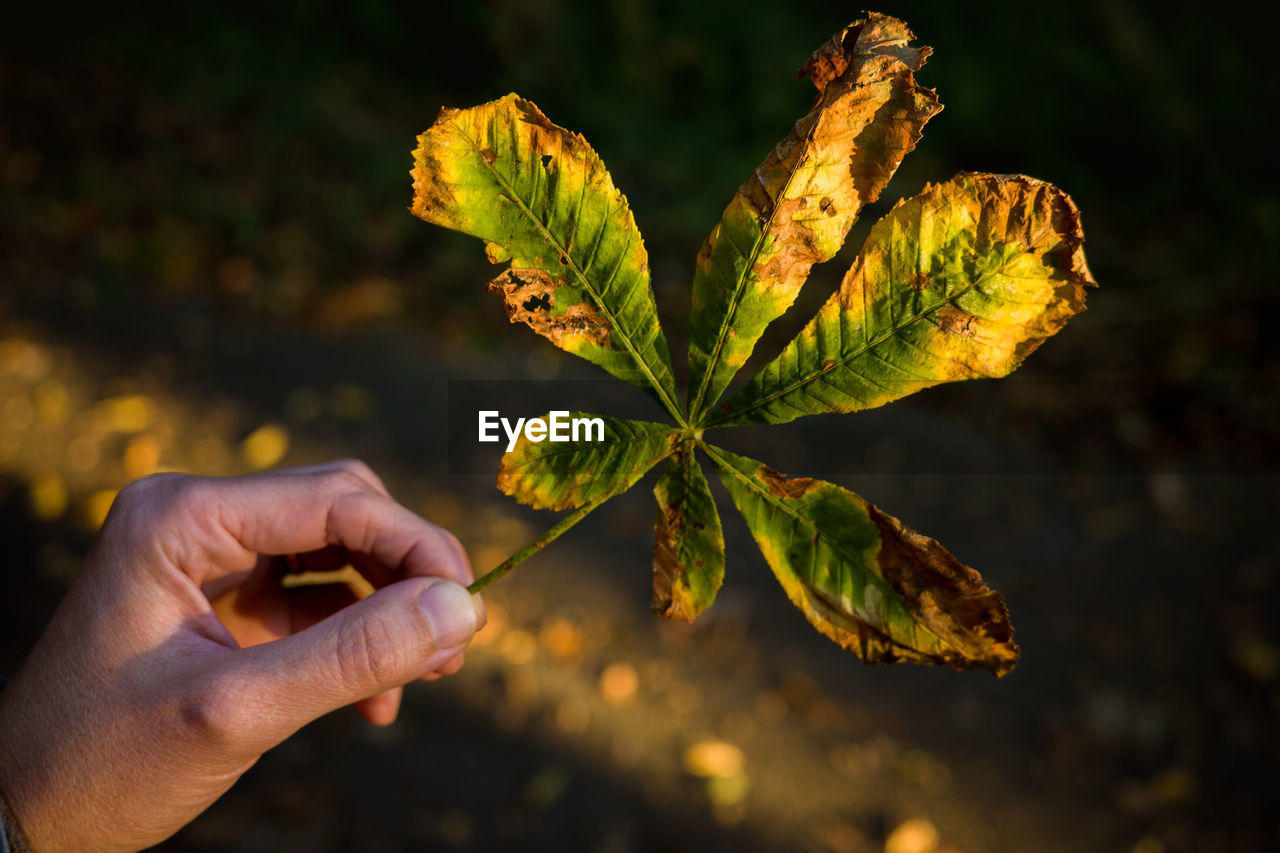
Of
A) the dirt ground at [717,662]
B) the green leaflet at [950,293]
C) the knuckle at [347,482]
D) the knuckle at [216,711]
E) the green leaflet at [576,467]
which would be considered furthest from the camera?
the dirt ground at [717,662]

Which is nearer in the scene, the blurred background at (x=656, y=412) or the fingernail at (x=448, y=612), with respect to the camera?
the fingernail at (x=448, y=612)

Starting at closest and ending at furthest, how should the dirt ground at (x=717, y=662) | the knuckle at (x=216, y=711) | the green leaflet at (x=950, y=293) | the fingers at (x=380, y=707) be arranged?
the green leaflet at (x=950, y=293), the knuckle at (x=216, y=711), the fingers at (x=380, y=707), the dirt ground at (x=717, y=662)

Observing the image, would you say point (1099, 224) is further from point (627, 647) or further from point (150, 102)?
point (150, 102)

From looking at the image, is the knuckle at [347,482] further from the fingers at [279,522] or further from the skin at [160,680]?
the skin at [160,680]

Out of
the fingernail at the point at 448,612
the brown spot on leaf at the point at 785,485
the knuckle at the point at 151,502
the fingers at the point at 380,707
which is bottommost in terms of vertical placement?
the fingers at the point at 380,707

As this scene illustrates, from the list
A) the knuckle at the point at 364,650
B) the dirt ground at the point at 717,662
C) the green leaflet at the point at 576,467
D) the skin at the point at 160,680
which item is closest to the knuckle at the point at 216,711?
the skin at the point at 160,680

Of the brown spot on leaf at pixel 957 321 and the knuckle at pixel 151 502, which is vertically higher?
the brown spot on leaf at pixel 957 321

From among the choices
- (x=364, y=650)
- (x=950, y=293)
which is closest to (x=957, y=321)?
(x=950, y=293)
